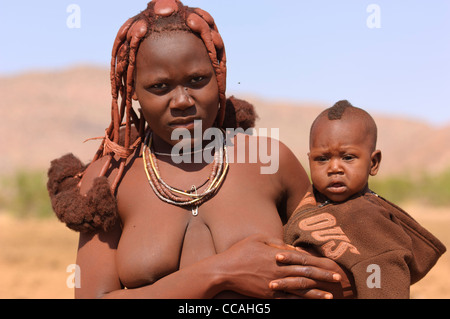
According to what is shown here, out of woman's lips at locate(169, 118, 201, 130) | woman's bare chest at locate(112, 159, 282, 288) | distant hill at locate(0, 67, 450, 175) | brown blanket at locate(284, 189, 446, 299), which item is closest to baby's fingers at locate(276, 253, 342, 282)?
brown blanket at locate(284, 189, 446, 299)

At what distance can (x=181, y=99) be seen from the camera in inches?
120

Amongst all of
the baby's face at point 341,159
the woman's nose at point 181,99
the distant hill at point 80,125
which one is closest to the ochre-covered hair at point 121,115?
the woman's nose at point 181,99

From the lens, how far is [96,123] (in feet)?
210

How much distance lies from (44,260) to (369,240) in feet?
37.4

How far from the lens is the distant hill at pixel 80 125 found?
171 feet

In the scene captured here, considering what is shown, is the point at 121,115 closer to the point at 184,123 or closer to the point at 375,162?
the point at 184,123

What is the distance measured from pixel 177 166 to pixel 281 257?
0.84 m

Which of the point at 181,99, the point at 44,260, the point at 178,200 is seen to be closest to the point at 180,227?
the point at 178,200

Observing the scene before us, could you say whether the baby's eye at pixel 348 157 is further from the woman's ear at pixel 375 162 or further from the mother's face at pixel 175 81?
the mother's face at pixel 175 81

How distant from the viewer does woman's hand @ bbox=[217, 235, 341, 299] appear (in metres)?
2.90

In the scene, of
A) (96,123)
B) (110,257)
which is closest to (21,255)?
(110,257)

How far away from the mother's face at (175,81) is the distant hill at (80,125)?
3625 cm

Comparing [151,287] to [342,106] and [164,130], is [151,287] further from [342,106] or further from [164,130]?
[342,106]

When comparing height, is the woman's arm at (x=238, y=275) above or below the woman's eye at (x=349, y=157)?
below
